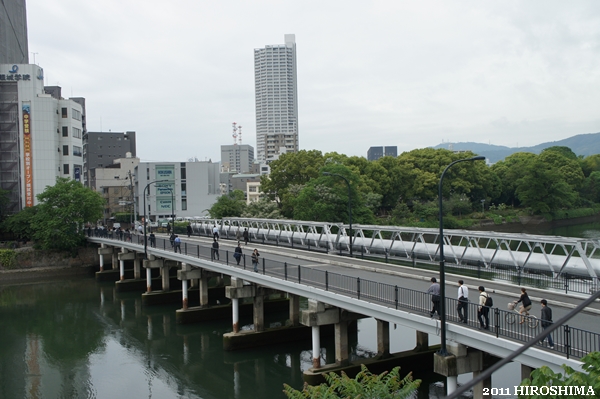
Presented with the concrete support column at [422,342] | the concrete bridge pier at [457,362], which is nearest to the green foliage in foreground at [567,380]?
the concrete bridge pier at [457,362]

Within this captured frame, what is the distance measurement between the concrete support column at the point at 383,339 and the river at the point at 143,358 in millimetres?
1943

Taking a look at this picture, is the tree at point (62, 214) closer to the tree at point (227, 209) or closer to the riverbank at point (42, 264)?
the riverbank at point (42, 264)

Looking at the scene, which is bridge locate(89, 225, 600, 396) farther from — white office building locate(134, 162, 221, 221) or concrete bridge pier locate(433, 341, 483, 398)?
white office building locate(134, 162, 221, 221)

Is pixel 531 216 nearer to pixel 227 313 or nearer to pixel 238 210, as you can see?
pixel 238 210

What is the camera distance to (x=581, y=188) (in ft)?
339

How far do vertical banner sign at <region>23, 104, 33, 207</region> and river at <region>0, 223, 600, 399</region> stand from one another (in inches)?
1112

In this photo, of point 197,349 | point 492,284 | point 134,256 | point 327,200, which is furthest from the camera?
point 327,200

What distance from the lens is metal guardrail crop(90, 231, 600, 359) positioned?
42.7 feet

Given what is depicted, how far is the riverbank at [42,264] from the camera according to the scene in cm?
5706

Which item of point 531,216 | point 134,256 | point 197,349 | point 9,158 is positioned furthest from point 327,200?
point 531,216

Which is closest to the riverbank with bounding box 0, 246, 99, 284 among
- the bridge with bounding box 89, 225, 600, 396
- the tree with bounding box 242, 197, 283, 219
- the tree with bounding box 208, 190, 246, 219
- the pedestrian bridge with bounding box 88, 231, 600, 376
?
the tree with bounding box 208, 190, 246, 219

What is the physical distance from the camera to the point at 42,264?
2327 inches

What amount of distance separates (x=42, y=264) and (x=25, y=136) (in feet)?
58.1

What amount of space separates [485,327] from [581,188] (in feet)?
330
